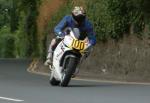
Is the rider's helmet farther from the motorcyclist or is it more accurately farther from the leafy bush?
the leafy bush

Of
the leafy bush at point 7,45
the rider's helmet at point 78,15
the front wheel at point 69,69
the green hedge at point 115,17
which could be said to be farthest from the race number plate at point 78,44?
the leafy bush at point 7,45

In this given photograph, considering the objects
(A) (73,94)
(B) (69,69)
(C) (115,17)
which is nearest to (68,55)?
(B) (69,69)

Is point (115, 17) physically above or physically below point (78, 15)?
below

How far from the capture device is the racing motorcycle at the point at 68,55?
14047mm

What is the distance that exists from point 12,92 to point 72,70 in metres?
1.77

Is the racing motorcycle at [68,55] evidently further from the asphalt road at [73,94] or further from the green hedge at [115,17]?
the green hedge at [115,17]

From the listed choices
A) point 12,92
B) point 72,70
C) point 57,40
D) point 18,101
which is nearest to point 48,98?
point 18,101

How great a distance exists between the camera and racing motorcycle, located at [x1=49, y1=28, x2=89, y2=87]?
14047 millimetres

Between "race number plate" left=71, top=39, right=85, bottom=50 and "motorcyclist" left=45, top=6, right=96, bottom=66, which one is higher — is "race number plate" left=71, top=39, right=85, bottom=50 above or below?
below

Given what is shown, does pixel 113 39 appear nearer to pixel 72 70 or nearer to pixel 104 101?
pixel 72 70

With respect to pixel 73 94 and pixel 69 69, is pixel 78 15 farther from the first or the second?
pixel 73 94

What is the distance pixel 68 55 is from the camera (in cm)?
1424

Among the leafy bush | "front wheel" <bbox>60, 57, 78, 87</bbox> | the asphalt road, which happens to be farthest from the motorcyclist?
the leafy bush

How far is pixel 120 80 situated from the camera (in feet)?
55.6
